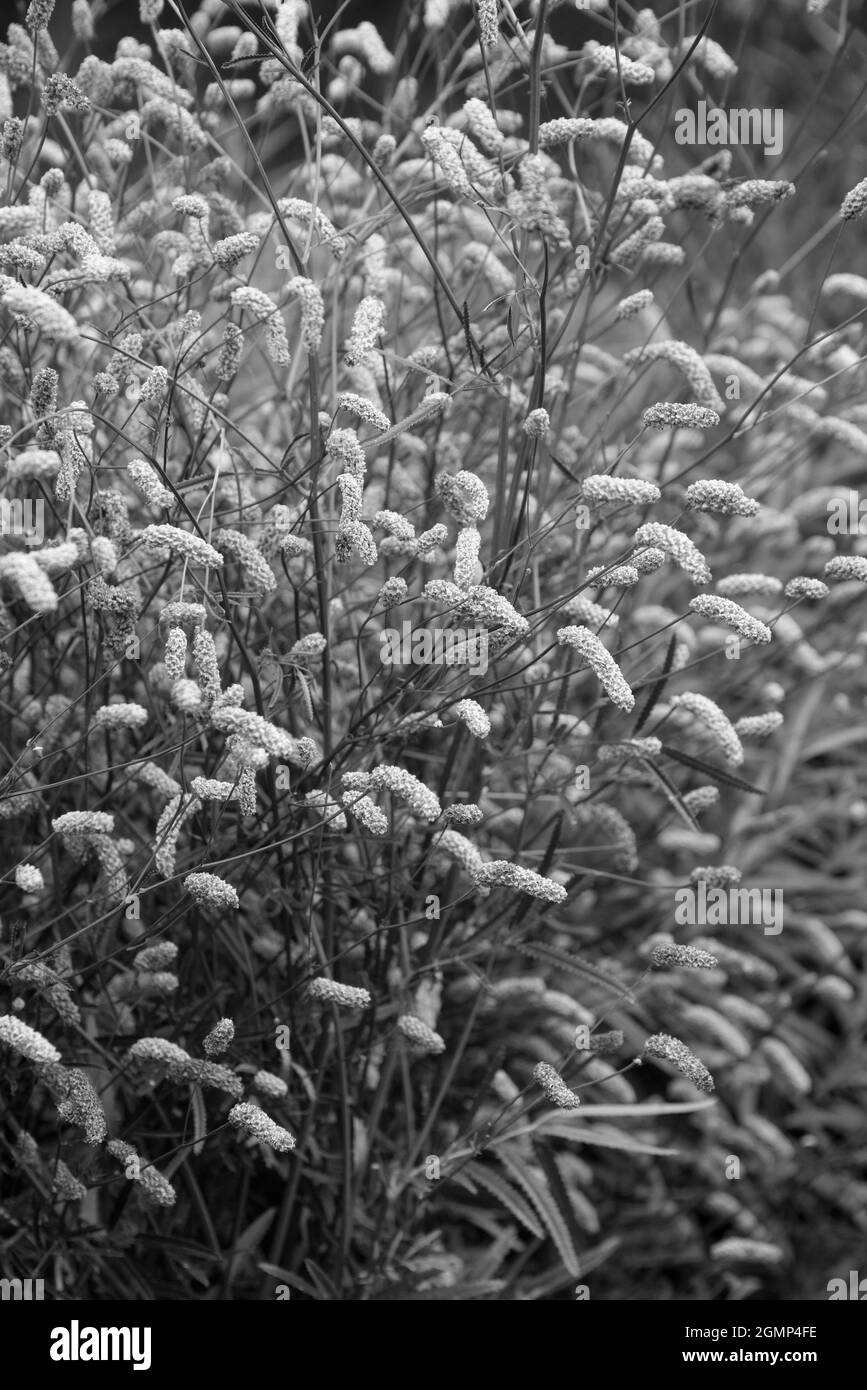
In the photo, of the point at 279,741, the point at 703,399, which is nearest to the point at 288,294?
the point at 703,399

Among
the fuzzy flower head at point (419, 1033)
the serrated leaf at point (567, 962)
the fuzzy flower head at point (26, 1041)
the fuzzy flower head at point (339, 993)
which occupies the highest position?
the serrated leaf at point (567, 962)

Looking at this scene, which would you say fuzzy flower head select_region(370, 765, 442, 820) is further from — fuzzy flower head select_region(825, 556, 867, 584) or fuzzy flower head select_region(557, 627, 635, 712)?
fuzzy flower head select_region(825, 556, 867, 584)

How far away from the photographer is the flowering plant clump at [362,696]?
1.19 meters

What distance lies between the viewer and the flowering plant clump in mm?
1191

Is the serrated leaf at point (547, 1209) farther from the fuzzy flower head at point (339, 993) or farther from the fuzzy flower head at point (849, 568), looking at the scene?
the fuzzy flower head at point (849, 568)

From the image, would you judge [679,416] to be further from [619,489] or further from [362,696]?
[362,696]

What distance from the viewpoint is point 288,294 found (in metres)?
1.35

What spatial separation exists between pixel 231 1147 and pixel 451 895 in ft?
1.17

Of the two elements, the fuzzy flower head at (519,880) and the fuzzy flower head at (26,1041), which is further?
the fuzzy flower head at (519,880)

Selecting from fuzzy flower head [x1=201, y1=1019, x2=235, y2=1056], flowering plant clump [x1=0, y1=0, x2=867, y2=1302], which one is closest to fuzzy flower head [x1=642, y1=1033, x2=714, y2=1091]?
flowering plant clump [x1=0, y1=0, x2=867, y2=1302]

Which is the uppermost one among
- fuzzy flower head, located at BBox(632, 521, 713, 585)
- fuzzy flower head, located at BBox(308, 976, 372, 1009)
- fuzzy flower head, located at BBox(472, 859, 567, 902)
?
fuzzy flower head, located at BBox(632, 521, 713, 585)

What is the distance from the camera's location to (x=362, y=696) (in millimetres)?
1210

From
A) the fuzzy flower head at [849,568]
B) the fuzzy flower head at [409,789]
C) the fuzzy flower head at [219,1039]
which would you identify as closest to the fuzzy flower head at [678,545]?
the fuzzy flower head at [849,568]
